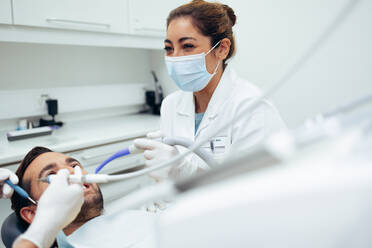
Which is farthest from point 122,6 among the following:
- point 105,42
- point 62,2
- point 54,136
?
point 54,136

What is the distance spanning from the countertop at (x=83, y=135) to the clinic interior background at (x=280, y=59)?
1.05 ft

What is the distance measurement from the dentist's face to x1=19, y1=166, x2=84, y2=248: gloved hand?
80 centimetres

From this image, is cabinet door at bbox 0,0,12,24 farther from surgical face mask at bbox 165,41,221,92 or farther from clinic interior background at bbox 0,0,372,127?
surgical face mask at bbox 165,41,221,92

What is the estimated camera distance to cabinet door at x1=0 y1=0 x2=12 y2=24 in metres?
1.57

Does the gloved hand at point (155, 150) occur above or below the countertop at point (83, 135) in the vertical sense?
above

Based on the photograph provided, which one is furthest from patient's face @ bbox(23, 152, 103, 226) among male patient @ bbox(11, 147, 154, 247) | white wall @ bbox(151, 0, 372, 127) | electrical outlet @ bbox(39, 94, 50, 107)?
white wall @ bbox(151, 0, 372, 127)

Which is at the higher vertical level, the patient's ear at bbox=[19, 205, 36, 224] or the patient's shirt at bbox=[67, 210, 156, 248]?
the patient's ear at bbox=[19, 205, 36, 224]

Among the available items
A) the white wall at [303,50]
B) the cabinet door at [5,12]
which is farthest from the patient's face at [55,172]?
the white wall at [303,50]

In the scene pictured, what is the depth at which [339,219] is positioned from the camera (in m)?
0.39

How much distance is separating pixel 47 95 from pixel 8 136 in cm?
49

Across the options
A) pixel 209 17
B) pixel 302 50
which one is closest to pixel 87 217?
pixel 209 17

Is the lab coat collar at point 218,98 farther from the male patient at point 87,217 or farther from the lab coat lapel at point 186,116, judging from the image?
the male patient at point 87,217

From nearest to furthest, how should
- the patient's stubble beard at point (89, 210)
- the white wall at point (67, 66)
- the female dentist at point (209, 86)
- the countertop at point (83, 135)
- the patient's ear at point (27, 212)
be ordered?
the patient's ear at point (27, 212) < the patient's stubble beard at point (89, 210) < the female dentist at point (209, 86) < the countertop at point (83, 135) < the white wall at point (67, 66)

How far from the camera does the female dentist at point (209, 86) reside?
1229 mm
